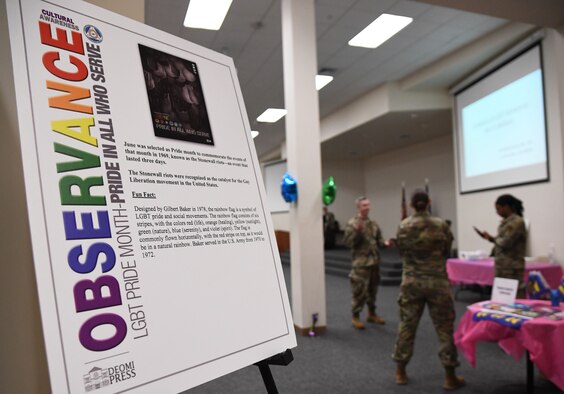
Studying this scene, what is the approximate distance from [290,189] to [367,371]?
78.1 inches

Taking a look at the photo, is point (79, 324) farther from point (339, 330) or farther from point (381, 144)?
point (381, 144)

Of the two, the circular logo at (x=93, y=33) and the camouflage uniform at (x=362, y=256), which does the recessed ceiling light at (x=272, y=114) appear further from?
the circular logo at (x=93, y=33)

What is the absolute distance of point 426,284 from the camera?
9.46 ft

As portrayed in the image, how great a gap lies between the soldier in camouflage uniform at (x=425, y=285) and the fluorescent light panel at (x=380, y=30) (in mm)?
3343

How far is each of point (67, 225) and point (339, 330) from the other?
4.19 meters

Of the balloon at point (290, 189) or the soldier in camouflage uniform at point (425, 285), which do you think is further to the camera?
the balloon at point (290, 189)

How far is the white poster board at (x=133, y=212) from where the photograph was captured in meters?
0.78

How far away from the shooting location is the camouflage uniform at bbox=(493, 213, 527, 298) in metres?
3.89

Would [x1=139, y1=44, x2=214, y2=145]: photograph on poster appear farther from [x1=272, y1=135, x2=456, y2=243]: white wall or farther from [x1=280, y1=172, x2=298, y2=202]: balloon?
[x1=272, y1=135, x2=456, y2=243]: white wall

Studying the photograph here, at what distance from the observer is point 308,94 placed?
4.59 metres

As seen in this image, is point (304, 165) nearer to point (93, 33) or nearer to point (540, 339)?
point (540, 339)

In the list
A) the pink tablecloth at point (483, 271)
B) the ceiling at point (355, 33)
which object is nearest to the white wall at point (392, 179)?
the ceiling at point (355, 33)

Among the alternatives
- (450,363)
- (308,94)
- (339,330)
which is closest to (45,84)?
(450,363)

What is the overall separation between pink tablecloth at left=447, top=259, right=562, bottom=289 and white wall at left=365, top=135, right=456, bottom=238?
196 inches
